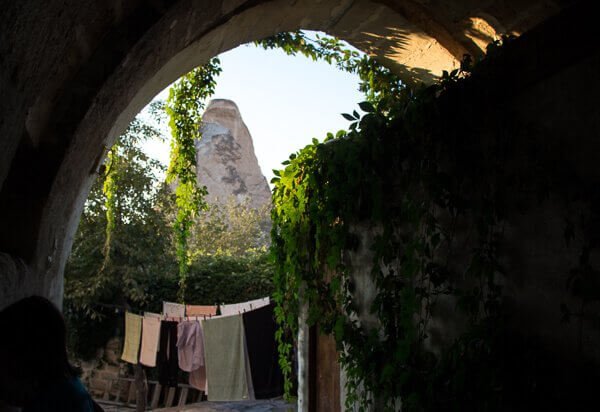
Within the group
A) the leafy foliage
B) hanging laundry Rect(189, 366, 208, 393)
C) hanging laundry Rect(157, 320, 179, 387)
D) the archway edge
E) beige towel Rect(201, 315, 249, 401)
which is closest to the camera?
the archway edge

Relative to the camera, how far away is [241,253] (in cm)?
2639

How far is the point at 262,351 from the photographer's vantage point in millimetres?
8117

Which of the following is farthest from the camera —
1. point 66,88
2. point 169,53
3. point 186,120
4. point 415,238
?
point 186,120

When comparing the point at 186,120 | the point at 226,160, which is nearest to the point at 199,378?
the point at 186,120

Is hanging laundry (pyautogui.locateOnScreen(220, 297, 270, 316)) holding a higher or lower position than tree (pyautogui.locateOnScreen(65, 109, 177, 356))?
lower

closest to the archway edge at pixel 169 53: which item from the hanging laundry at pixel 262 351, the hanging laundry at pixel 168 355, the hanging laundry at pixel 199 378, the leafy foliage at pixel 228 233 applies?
the hanging laundry at pixel 262 351

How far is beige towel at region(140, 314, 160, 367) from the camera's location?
8680 millimetres

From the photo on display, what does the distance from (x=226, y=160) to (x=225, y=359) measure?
31.1m

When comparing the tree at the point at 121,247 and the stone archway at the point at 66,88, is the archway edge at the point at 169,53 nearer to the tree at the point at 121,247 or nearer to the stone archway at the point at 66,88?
the stone archway at the point at 66,88

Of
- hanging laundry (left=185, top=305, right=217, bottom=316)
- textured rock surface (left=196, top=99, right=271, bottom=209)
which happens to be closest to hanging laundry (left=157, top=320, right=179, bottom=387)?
hanging laundry (left=185, top=305, right=217, bottom=316)

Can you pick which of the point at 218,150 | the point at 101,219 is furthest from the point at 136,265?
the point at 218,150

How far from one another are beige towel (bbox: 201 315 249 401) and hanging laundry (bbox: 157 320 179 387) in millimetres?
1007

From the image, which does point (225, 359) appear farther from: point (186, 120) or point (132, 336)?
point (186, 120)

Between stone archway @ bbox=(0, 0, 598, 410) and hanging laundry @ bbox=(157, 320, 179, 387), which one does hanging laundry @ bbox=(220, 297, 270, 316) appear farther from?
stone archway @ bbox=(0, 0, 598, 410)
